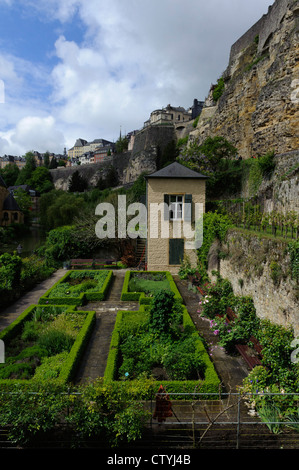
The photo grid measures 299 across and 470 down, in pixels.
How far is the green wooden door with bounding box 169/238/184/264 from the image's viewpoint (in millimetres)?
17142

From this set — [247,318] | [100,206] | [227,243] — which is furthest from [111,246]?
[247,318]

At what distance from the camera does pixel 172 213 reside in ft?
56.6

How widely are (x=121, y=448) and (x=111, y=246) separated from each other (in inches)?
760

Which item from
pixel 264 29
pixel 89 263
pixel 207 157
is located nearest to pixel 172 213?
pixel 89 263

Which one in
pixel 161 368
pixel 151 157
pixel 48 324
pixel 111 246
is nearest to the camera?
pixel 161 368

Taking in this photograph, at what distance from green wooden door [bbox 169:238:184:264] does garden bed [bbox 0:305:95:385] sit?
25.0ft

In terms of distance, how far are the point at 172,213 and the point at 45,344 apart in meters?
11.0

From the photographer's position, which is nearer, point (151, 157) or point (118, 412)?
point (118, 412)

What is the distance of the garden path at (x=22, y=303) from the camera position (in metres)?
10.7

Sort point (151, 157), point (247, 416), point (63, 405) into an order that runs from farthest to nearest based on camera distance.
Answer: point (151, 157) → point (247, 416) → point (63, 405)

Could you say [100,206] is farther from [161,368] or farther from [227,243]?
[161,368]

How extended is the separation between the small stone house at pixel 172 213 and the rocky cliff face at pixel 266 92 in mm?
6081

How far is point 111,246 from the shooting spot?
2389 centimetres

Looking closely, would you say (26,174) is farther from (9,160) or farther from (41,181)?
(9,160)
